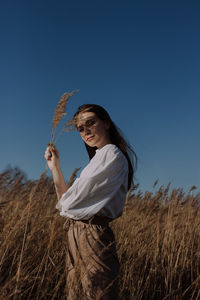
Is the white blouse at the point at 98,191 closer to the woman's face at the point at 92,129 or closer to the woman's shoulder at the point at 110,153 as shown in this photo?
the woman's shoulder at the point at 110,153

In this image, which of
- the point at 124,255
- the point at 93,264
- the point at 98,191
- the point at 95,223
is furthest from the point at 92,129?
the point at 124,255

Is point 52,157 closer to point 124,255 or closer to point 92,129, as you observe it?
point 92,129

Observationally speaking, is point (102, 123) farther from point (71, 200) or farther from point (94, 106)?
point (71, 200)

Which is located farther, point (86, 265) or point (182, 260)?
point (182, 260)

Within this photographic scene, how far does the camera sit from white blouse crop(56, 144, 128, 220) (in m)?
1.35

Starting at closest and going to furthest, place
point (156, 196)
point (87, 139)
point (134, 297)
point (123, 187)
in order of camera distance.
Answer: point (123, 187) → point (87, 139) → point (134, 297) → point (156, 196)

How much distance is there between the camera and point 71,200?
4.46ft

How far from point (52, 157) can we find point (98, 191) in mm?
584

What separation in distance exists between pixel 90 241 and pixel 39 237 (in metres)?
1.51

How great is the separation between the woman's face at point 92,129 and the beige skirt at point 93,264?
54 cm

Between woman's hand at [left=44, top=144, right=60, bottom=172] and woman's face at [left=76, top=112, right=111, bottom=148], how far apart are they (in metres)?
0.23

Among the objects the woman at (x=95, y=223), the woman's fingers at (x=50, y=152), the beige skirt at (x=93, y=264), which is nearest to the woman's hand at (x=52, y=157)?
the woman's fingers at (x=50, y=152)

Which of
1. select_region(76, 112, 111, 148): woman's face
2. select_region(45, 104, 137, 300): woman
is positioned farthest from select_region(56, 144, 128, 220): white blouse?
select_region(76, 112, 111, 148): woman's face

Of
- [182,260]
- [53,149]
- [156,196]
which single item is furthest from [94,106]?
[156,196]
